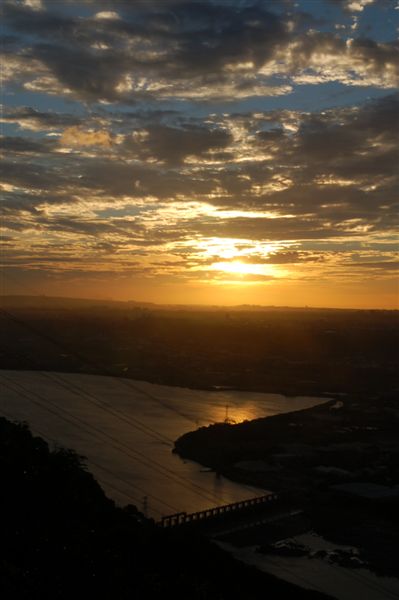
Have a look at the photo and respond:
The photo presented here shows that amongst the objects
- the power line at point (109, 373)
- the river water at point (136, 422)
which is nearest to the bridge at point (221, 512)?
the river water at point (136, 422)

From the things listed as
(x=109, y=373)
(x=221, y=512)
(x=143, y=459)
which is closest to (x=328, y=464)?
(x=143, y=459)

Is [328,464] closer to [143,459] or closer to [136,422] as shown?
[143,459]

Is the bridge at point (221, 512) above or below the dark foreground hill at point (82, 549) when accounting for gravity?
below

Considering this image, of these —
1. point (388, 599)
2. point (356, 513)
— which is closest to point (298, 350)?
point (356, 513)

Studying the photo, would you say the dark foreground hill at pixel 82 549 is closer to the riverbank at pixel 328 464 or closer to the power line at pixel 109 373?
the riverbank at pixel 328 464

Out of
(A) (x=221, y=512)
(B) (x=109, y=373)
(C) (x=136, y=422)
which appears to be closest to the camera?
(A) (x=221, y=512)

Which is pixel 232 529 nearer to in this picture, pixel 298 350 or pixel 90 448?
pixel 90 448

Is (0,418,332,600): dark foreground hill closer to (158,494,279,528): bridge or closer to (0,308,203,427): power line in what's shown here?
(158,494,279,528): bridge
